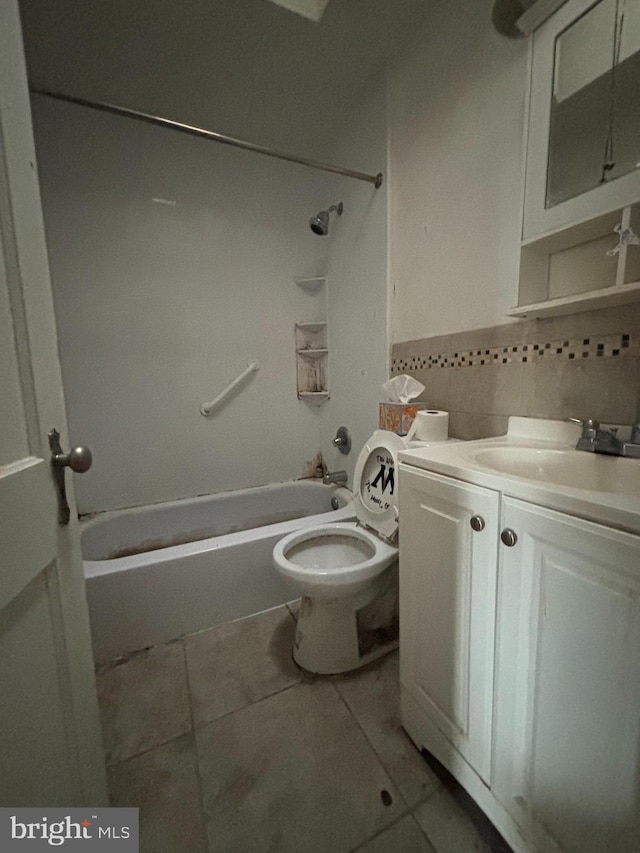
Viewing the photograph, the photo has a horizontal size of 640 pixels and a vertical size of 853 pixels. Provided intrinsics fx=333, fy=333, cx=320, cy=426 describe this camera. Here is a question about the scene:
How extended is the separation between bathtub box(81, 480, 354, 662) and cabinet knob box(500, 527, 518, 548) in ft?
3.18

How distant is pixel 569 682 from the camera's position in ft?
1.76

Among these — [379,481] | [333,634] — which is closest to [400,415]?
[379,481]

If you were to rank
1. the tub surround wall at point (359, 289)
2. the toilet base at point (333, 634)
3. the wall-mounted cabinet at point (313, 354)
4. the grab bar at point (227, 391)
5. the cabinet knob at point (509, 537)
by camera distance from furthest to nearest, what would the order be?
Answer: 1. the wall-mounted cabinet at point (313, 354)
2. the grab bar at point (227, 391)
3. the tub surround wall at point (359, 289)
4. the toilet base at point (333, 634)
5. the cabinet knob at point (509, 537)

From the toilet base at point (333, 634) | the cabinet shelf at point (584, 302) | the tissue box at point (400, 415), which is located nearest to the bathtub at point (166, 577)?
the toilet base at point (333, 634)

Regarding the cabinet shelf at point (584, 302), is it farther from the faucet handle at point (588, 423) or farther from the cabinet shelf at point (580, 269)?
the faucet handle at point (588, 423)

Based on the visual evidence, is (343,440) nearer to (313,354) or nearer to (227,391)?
(313,354)

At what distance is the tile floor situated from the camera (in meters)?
0.76

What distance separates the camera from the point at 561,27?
0.82 meters

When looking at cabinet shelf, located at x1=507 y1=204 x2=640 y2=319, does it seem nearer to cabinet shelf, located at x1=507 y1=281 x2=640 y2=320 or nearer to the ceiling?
cabinet shelf, located at x1=507 y1=281 x2=640 y2=320

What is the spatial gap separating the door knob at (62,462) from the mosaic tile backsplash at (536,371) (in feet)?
3.71

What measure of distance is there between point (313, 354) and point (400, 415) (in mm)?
1077

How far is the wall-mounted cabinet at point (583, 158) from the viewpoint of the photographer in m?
0.75

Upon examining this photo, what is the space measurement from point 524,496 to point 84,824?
0.90 metres

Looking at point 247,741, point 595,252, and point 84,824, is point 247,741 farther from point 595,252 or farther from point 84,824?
point 595,252
